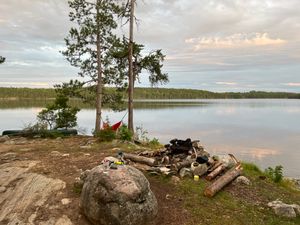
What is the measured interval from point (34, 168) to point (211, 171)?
16.6 ft

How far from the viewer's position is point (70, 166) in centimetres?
1049

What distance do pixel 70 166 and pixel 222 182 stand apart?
14.3 ft

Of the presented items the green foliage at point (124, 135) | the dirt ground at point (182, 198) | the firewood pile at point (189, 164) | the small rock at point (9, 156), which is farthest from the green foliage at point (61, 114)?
the firewood pile at point (189, 164)

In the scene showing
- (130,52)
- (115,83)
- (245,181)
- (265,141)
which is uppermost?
(130,52)

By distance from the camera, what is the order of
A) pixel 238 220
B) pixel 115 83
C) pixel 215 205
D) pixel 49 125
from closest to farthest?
pixel 238 220 → pixel 215 205 → pixel 115 83 → pixel 49 125

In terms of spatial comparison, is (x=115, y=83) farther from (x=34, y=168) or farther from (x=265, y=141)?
(x=265, y=141)

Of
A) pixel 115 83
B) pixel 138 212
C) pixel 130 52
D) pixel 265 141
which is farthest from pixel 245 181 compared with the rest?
pixel 265 141

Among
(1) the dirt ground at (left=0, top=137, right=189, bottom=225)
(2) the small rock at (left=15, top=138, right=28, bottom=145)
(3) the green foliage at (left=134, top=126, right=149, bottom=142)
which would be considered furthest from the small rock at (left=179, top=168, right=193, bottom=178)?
(2) the small rock at (left=15, top=138, right=28, bottom=145)

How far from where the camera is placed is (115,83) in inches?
802

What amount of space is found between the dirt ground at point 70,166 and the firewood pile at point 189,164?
0.86 m

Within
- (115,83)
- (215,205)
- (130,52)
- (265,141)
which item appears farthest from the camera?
(265,141)

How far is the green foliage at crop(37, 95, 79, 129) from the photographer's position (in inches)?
887

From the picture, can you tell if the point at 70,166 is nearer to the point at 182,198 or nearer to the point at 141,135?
the point at 182,198

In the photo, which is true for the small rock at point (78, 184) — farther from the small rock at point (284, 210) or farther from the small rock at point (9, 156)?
the small rock at point (284, 210)
